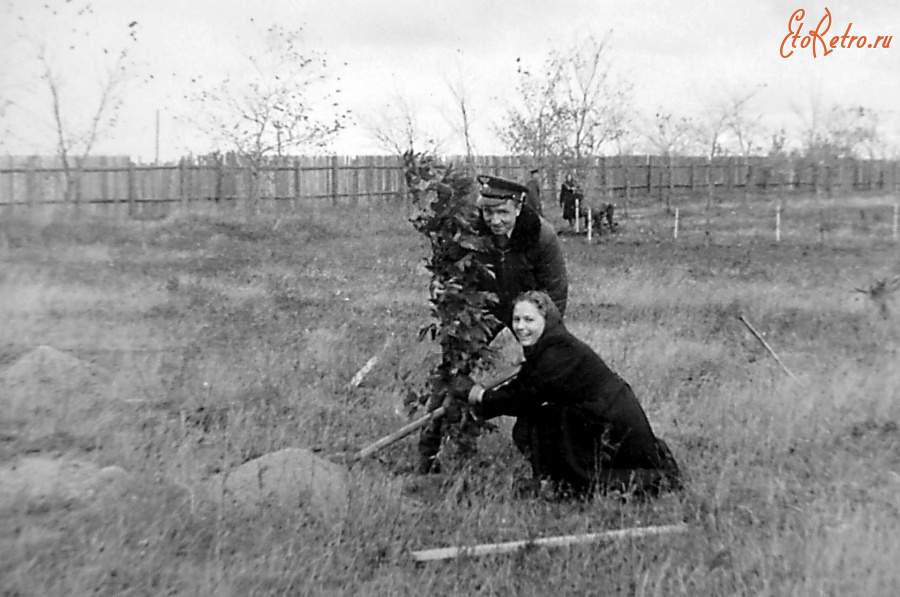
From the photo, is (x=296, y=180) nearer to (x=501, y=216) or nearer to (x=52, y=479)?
(x=501, y=216)

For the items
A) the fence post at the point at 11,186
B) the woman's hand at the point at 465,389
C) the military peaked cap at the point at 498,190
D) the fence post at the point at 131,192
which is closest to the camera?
the woman's hand at the point at 465,389

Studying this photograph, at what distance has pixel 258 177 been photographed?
47.8 ft

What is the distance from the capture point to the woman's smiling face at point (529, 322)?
481cm

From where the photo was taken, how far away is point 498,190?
18.5 ft

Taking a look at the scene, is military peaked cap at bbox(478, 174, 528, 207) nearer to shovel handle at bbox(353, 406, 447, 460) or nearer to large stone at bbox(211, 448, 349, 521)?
shovel handle at bbox(353, 406, 447, 460)

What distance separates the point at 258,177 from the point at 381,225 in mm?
2668

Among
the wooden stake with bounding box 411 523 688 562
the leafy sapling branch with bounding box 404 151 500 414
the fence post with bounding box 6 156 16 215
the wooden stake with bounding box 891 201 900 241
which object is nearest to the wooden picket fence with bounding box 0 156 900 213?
the fence post with bounding box 6 156 16 215

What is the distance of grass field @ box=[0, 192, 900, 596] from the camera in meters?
3.88

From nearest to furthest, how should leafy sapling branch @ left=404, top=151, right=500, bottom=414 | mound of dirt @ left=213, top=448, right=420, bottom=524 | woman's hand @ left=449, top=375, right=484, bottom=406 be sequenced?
1. mound of dirt @ left=213, top=448, right=420, bottom=524
2. woman's hand @ left=449, top=375, right=484, bottom=406
3. leafy sapling branch @ left=404, top=151, right=500, bottom=414

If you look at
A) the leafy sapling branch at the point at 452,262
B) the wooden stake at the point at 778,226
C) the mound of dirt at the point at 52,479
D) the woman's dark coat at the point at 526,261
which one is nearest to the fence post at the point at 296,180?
the wooden stake at the point at 778,226

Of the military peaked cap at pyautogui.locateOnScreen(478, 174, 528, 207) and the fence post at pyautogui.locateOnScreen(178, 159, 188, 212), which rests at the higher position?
the fence post at pyautogui.locateOnScreen(178, 159, 188, 212)

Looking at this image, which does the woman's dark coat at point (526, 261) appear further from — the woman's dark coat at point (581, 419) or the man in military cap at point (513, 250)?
the woman's dark coat at point (581, 419)

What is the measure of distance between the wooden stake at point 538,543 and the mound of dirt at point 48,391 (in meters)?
2.16

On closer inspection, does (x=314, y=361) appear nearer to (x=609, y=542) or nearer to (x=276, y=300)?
(x=276, y=300)
